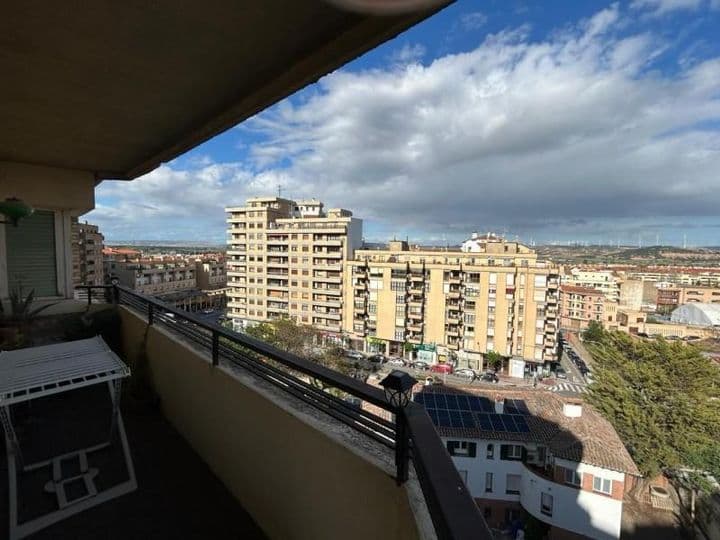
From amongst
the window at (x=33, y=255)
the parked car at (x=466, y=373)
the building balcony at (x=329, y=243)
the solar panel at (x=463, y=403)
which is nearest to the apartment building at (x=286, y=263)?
the building balcony at (x=329, y=243)

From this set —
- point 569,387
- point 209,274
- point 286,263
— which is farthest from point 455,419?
point 209,274

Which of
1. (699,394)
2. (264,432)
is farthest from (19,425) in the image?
(699,394)

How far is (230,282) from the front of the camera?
121 feet

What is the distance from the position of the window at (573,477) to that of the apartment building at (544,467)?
0.08 ft

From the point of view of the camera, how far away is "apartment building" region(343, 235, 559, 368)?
26.8 metres

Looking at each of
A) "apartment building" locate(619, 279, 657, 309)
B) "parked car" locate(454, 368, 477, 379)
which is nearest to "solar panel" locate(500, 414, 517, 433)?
"parked car" locate(454, 368, 477, 379)

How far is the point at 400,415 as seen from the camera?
1185mm

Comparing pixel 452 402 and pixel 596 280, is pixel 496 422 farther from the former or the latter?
pixel 596 280

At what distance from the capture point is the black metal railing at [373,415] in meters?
0.68

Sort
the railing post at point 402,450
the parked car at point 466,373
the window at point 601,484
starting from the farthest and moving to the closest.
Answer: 1. the parked car at point 466,373
2. the window at point 601,484
3. the railing post at point 402,450

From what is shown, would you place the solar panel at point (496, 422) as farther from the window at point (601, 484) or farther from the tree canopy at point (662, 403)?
the tree canopy at point (662, 403)

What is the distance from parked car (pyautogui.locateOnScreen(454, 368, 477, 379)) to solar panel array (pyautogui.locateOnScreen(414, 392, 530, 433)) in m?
13.8

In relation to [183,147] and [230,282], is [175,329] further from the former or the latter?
[230,282]

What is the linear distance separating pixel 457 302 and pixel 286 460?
28.5m
